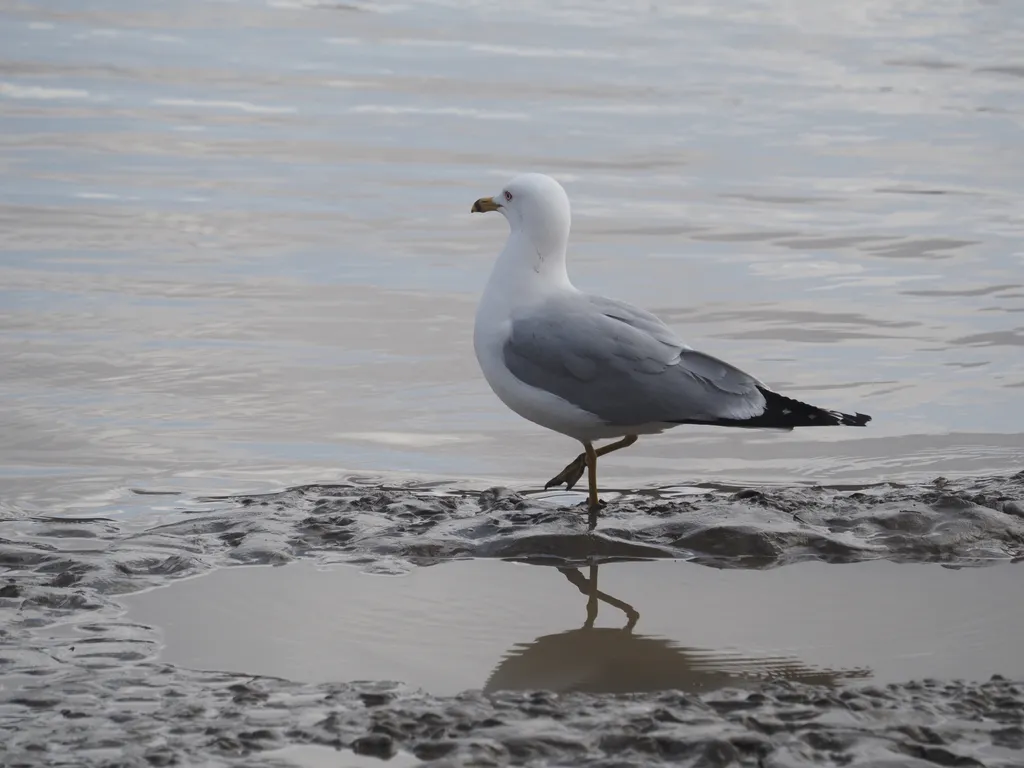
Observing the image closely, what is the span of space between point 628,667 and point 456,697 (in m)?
0.63

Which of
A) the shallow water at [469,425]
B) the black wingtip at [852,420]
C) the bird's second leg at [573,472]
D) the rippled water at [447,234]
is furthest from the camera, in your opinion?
the rippled water at [447,234]

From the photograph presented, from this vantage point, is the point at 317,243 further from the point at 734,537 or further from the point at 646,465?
the point at 734,537

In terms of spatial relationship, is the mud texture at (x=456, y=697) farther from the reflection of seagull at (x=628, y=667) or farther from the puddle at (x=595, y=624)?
the reflection of seagull at (x=628, y=667)

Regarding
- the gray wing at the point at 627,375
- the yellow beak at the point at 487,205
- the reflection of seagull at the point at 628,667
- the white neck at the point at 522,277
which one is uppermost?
the yellow beak at the point at 487,205

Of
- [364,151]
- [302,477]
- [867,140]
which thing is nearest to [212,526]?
[302,477]

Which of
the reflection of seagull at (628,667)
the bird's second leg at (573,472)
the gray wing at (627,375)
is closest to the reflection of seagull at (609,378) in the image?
the gray wing at (627,375)

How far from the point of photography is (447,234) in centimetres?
1086

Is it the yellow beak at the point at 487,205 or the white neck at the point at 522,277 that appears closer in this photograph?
the white neck at the point at 522,277

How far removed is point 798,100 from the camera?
15812 mm

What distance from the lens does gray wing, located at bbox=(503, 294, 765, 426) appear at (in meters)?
5.89

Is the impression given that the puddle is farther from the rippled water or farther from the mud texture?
the rippled water

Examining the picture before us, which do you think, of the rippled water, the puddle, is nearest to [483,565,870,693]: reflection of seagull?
the puddle

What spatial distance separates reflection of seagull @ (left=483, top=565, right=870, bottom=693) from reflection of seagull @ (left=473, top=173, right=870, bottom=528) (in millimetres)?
1111

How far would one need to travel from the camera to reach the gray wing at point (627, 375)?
589 cm
